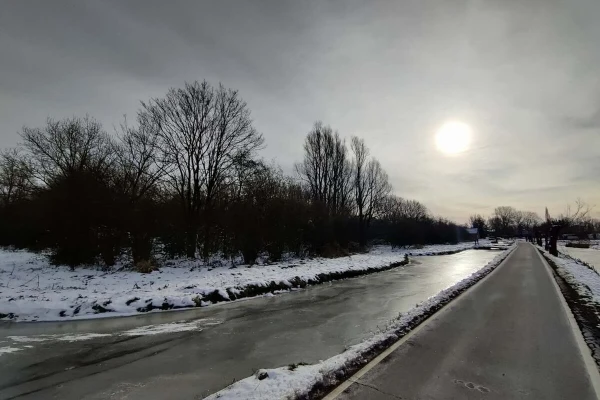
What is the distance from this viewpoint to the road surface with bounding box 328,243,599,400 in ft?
16.6

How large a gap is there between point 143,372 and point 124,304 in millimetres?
5976

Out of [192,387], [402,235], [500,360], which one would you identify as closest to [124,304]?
[192,387]

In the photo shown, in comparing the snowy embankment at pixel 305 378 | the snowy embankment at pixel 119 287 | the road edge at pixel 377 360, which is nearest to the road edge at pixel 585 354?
the road edge at pixel 377 360

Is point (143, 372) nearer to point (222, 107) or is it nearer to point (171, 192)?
point (171, 192)

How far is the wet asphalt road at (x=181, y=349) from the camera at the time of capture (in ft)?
17.4

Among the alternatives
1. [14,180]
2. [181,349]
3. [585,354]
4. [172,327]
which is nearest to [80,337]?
[172,327]

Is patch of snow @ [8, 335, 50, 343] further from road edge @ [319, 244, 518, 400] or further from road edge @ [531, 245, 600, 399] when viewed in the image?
road edge @ [531, 245, 600, 399]

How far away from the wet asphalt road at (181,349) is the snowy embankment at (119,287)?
35.9 inches

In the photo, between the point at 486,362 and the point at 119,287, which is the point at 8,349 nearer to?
the point at 119,287

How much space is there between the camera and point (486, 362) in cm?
630

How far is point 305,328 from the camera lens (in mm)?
9023

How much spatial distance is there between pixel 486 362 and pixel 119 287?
41.1 feet

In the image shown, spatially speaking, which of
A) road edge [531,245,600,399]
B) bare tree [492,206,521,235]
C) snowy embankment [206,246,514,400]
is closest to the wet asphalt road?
snowy embankment [206,246,514,400]

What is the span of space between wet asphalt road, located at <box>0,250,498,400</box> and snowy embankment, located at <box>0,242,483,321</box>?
0.91 m
